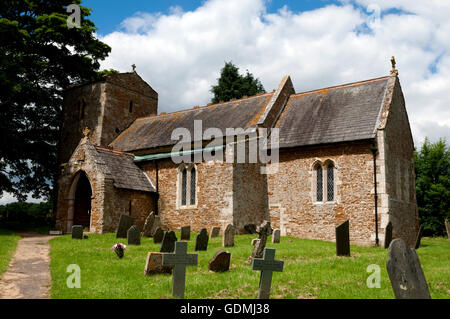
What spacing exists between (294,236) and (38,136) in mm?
19774

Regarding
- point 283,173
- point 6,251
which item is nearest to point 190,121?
point 283,173

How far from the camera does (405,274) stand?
261 inches

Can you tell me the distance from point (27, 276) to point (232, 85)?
37.9 m

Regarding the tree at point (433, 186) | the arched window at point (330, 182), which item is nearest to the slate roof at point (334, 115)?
the arched window at point (330, 182)

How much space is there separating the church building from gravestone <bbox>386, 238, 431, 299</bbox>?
1114 cm

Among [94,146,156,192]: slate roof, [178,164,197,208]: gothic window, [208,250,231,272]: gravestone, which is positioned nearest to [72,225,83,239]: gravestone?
[94,146,156,192]: slate roof

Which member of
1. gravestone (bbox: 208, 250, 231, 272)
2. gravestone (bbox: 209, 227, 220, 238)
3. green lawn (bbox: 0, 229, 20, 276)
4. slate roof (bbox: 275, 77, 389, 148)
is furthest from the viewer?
slate roof (bbox: 275, 77, 389, 148)

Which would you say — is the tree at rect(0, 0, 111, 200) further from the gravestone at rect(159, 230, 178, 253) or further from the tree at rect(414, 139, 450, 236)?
the tree at rect(414, 139, 450, 236)

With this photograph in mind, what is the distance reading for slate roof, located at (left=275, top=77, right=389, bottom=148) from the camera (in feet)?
63.0

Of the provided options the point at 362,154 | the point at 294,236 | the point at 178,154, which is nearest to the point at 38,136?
the point at 178,154

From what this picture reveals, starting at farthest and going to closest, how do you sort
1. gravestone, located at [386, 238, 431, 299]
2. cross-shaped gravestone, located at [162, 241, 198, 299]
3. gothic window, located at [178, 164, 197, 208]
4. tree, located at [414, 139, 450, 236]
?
tree, located at [414, 139, 450, 236] → gothic window, located at [178, 164, 197, 208] → cross-shaped gravestone, located at [162, 241, 198, 299] → gravestone, located at [386, 238, 431, 299]

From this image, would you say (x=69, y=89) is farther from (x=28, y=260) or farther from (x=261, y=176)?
(x=28, y=260)

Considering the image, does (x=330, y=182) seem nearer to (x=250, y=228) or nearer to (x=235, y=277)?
(x=250, y=228)

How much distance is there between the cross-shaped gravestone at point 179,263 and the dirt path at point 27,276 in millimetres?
2441
